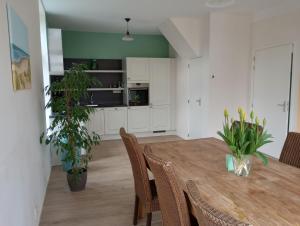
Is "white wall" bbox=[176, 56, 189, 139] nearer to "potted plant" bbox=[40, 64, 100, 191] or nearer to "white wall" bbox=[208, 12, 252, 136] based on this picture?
"white wall" bbox=[208, 12, 252, 136]

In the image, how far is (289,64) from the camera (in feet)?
13.3

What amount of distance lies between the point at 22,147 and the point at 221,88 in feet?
12.5

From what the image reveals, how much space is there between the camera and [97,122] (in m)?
6.10

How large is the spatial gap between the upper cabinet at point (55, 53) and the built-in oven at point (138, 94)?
2031 mm

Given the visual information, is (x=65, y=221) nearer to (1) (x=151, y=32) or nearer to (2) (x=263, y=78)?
(2) (x=263, y=78)

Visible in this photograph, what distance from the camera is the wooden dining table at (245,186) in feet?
3.91

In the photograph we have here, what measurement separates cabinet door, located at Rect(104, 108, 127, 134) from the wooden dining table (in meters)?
3.96

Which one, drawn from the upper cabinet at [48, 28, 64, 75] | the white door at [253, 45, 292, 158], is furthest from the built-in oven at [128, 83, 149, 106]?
the white door at [253, 45, 292, 158]

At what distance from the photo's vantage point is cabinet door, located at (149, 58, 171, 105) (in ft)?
20.9

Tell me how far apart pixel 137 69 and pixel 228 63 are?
7.57 ft

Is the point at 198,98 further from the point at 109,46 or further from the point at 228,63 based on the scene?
the point at 109,46

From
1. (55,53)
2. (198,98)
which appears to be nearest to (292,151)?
(198,98)

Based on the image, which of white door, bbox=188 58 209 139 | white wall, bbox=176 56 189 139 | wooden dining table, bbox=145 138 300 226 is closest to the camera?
wooden dining table, bbox=145 138 300 226

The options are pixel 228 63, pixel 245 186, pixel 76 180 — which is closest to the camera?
pixel 245 186
